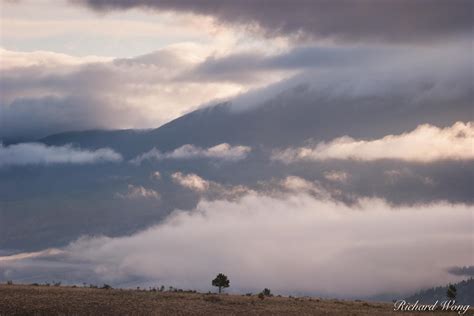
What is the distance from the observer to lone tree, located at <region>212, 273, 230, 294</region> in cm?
12600

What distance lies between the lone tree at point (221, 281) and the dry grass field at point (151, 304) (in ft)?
49.4

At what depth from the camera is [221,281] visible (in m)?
126

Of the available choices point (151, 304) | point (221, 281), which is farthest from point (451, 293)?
point (151, 304)

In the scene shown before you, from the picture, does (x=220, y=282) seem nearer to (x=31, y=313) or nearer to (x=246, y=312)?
(x=246, y=312)

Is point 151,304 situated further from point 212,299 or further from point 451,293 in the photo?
point 451,293

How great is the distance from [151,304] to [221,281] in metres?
34.0

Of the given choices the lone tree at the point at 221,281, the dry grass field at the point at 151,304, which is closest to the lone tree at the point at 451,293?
the dry grass field at the point at 151,304

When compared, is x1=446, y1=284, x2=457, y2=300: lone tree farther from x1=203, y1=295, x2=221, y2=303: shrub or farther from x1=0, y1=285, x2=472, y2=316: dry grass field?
x1=203, y1=295, x2=221, y2=303: shrub

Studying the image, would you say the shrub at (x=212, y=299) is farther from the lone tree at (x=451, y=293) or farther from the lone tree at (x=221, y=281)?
the lone tree at (x=451, y=293)

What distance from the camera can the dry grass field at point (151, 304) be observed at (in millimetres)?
86438

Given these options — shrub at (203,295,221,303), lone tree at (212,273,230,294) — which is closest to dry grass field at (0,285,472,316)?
shrub at (203,295,221,303)

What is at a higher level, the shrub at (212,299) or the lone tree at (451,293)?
the lone tree at (451,293)

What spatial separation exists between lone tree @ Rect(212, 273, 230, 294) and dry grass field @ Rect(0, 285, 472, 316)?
15.1 m

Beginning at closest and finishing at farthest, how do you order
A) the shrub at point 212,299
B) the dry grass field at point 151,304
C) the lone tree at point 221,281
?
the dry grass field at point 151,304, the shrub at point 212,299, the lone tree at point 221,281
